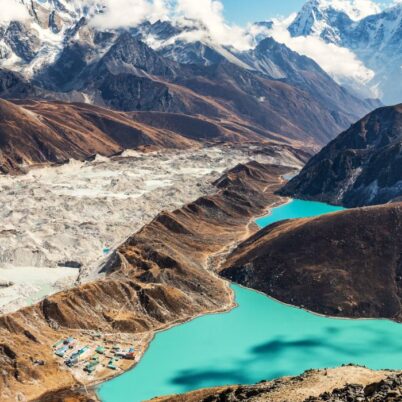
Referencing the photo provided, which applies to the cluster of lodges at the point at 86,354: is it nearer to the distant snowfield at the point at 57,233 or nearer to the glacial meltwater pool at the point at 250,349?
the glacial meltwater pool at the point at 250,349

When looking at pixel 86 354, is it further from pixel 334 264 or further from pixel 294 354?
pixel 334 264

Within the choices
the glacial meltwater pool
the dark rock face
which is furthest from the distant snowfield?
the dark rock face

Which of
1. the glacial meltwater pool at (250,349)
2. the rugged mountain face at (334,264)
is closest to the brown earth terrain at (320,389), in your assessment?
the glacial meltwater pool at (250,349)

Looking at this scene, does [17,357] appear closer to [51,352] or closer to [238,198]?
[51,352]

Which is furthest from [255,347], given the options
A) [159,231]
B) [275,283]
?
[159,231]

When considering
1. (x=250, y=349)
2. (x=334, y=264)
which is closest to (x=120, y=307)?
(x=250, y=349)

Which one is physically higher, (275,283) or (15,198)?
(15,198)
